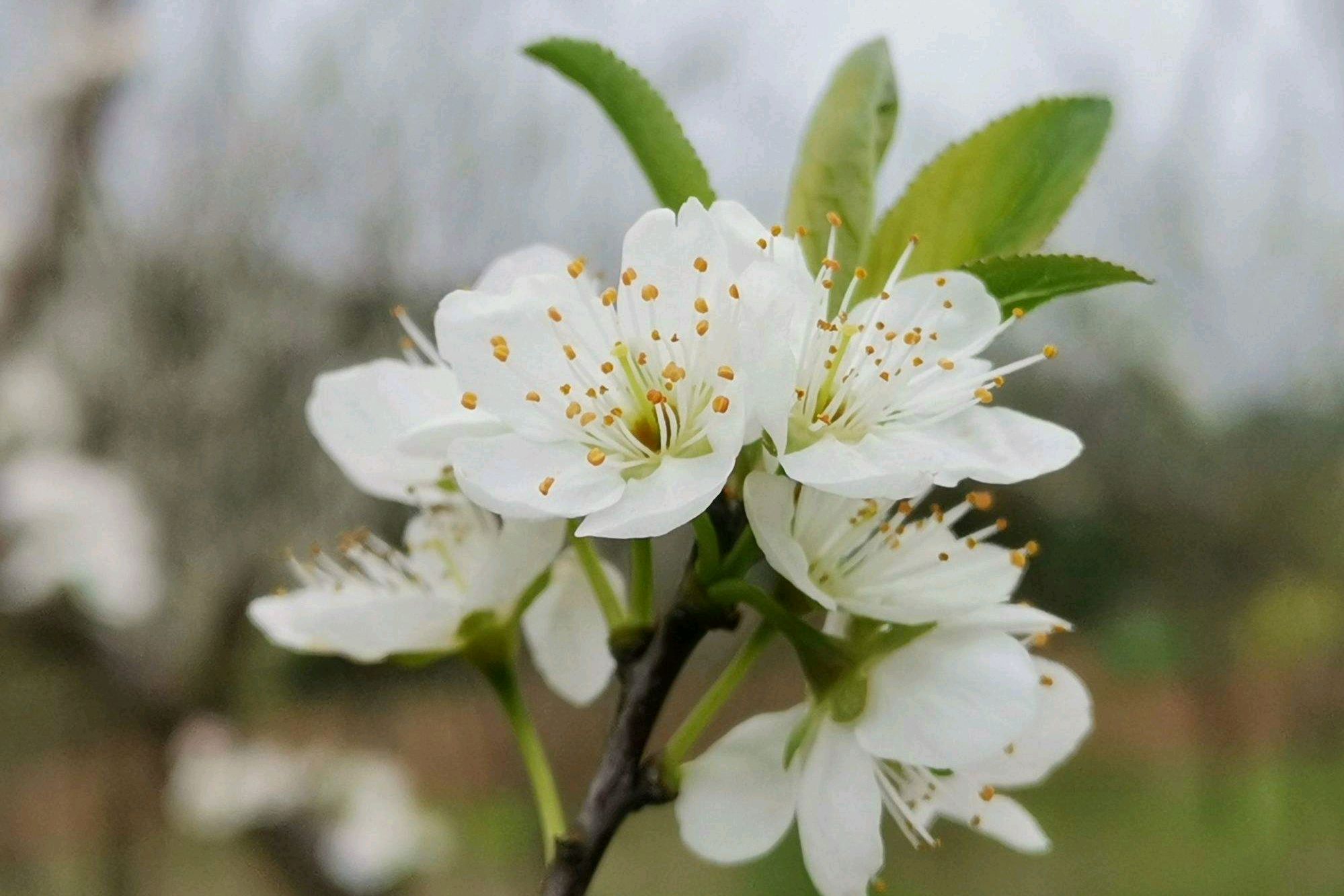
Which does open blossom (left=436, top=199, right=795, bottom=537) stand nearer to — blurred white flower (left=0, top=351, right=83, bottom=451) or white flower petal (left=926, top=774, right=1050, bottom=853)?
white flower petal (left=926, top=774, right=1050, bottom=853)

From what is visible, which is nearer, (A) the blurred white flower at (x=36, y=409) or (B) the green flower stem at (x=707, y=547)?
(B) the green flower stem at (x=707, y=547)

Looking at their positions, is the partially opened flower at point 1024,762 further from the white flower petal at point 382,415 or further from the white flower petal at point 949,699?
the white flower petal at point 382,415

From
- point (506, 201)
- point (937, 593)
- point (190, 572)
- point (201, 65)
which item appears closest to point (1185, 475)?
point (506, 201)

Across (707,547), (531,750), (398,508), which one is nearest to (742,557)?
(707,547)

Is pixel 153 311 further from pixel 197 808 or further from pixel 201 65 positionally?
pixel 197 808

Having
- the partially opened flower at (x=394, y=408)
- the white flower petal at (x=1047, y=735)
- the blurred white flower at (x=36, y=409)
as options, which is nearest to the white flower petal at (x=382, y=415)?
the partially opened flower at (x=394, y=408)

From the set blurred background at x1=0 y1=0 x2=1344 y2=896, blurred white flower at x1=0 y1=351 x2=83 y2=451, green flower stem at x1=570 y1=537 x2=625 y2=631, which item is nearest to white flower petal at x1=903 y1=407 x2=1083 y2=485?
green flower stem at x1=570 y1=537 x2=625 y2=631
